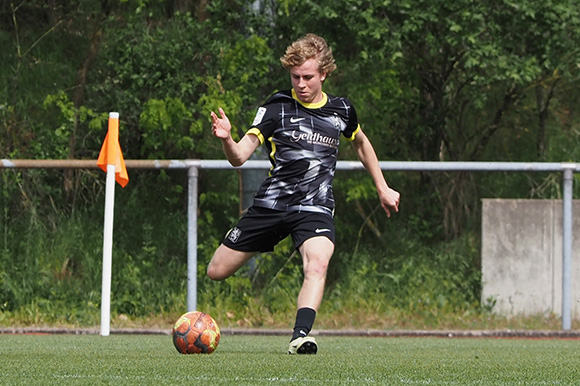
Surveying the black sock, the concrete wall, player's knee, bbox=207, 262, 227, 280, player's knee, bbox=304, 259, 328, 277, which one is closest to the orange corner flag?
player's knee, bbox=207, 262, 227, 280

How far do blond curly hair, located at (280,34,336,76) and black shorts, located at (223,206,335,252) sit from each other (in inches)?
36.7

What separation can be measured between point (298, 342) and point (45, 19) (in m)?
10.5

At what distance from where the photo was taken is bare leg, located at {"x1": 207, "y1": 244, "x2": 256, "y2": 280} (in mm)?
7426

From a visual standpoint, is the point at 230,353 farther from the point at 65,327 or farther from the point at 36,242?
the point at 36,242

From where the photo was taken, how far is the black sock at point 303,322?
22.5 ft

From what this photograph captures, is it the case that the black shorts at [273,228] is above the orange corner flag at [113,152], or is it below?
below

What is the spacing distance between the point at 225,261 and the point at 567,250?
5198 millimetres

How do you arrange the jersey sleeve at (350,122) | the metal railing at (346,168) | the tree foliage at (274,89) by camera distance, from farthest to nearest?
1. the tree foliage at (274,89)
2. the metal railing at (346,168)
3. the jersey sleeve at (350,122)

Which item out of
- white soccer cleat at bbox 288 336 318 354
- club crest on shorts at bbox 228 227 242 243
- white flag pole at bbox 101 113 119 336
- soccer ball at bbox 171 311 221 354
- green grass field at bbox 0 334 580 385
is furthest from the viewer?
white flag pole at bbox 101 113 119 336

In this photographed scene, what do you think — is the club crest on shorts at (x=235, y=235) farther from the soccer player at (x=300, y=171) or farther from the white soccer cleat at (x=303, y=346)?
the white soccer cleat at (x=303, y=346)

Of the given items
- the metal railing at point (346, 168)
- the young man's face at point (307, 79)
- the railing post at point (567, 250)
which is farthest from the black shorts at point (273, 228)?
the railing post at point (567, 250)

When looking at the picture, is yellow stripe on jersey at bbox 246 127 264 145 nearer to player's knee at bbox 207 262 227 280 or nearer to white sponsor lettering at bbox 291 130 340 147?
white sponsor lettering at bbox 291 130 340 147

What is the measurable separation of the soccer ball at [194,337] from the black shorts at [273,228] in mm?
628

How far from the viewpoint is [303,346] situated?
6.80 metres
